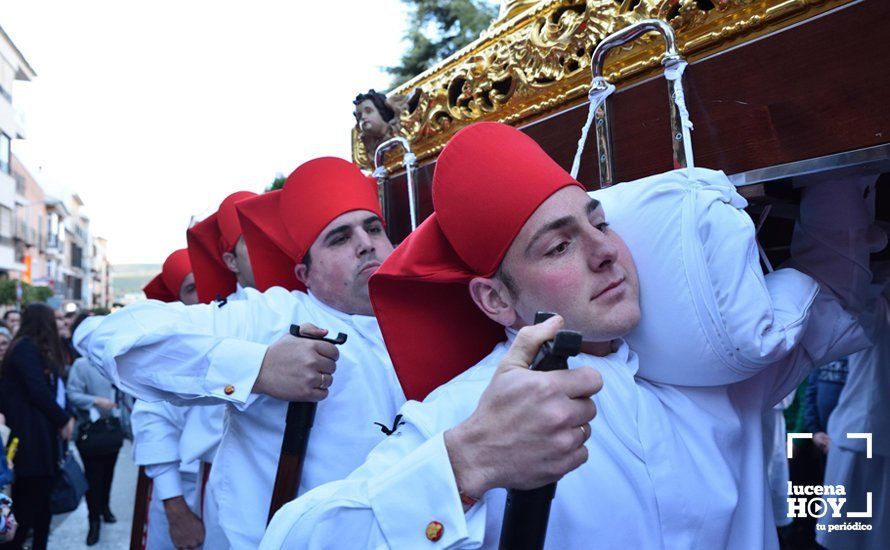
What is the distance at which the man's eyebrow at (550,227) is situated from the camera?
133 cm

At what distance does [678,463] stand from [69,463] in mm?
4836

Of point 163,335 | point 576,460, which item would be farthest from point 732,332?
point 163,335

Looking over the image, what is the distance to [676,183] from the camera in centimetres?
134

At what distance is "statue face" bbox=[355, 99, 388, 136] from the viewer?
8.34 ft

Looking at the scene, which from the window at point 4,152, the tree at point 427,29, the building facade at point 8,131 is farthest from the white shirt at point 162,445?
the window at point 4,152

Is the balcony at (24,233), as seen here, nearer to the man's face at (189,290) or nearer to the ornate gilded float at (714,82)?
the man's face at (189,290)

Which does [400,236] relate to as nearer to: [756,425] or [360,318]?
[360,318]

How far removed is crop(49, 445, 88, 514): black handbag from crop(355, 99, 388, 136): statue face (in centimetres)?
355

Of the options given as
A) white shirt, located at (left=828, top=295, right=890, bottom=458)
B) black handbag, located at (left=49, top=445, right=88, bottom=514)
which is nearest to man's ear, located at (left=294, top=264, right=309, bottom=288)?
white shirt, located at (left=828, top=295, right=890, bottom=458)

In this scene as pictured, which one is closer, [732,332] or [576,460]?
[576,460]

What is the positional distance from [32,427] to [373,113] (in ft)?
10.6

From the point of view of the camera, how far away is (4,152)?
29.1 metres

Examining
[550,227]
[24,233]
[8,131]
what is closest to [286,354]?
[550,227]

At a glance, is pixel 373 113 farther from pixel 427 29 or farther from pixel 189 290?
pixel 427 29
